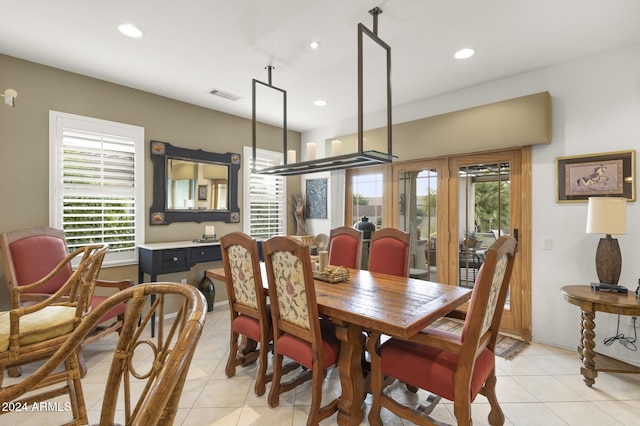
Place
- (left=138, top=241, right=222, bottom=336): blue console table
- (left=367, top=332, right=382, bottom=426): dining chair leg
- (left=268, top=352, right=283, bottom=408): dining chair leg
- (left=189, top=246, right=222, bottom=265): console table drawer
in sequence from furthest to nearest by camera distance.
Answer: (left=189, top=246, right=222, bottom=265): console table drawer < (left=138, top=241, right=222, bottom=336): blue console table < (left=268, top=352, right=283, bottom=408): dining chair leg < (left=367, top=332, right=382, bottom=426): dining chair leg

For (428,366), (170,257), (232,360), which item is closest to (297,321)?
(428,366)

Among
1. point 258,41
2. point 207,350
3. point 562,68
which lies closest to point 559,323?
point 562,68

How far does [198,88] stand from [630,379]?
5.01 meters

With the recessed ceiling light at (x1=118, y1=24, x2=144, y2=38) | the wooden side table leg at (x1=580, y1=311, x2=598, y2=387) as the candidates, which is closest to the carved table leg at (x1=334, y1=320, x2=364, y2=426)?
the wooden side table leg at (x1=580, y1=311, x2=598, y2=387)

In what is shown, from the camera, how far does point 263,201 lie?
5.15 metres

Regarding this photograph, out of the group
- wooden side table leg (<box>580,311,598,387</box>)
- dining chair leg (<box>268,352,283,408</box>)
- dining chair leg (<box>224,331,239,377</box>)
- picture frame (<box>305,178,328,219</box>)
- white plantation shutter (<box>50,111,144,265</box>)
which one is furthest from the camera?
picture frame (<box>305,178,328,219</box>)

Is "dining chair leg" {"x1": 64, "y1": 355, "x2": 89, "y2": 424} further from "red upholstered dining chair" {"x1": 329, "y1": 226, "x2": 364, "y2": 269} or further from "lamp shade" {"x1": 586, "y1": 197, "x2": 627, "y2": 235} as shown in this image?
"lamp shade" {"x1": 586, "y1": 197, "x2": 627, "y2": 235}

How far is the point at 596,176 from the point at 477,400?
2.31 meters

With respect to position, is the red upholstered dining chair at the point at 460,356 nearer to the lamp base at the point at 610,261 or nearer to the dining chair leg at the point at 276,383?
the dining chair leg at the point at 276,383

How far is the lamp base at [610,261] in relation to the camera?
8.50ft

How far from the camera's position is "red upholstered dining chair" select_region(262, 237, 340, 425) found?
1.89 meters

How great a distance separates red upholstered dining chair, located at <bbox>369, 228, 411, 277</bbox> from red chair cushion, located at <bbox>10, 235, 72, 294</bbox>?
2.95 m

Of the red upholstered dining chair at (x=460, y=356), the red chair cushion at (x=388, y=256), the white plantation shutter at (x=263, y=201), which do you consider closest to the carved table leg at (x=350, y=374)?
the red upholstered dining chair at (x=460, y=356)

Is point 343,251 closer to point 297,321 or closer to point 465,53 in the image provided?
point 297,321
